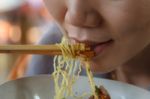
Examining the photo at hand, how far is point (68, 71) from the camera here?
2.03ft

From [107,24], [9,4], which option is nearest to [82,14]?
[107,24]

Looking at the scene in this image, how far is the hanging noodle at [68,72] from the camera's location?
541 mm

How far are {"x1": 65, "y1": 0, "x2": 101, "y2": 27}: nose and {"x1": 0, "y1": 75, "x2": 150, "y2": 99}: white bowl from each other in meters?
0.13

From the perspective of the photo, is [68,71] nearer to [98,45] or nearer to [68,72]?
[68,72]

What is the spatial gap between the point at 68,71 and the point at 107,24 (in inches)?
6.5

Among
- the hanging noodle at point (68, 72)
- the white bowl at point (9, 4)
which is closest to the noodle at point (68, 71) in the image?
the hanging noodle at point (68, 72)

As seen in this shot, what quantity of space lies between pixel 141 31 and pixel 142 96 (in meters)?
0.10

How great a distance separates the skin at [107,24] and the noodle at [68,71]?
17mm

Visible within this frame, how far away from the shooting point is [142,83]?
71 cm

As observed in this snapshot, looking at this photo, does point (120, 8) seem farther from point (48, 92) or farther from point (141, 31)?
point (48, 92)

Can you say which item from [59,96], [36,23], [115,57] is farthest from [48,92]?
[36,23]

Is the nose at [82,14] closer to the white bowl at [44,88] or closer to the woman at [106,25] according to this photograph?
the woman at [106,25]

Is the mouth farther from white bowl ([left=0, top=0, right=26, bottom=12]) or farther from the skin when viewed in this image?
white bowl ([left=0, top=0, right=26, bottom=12])

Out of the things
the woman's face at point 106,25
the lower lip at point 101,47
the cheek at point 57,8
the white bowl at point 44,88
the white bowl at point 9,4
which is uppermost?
the white bowl at point 9,4
